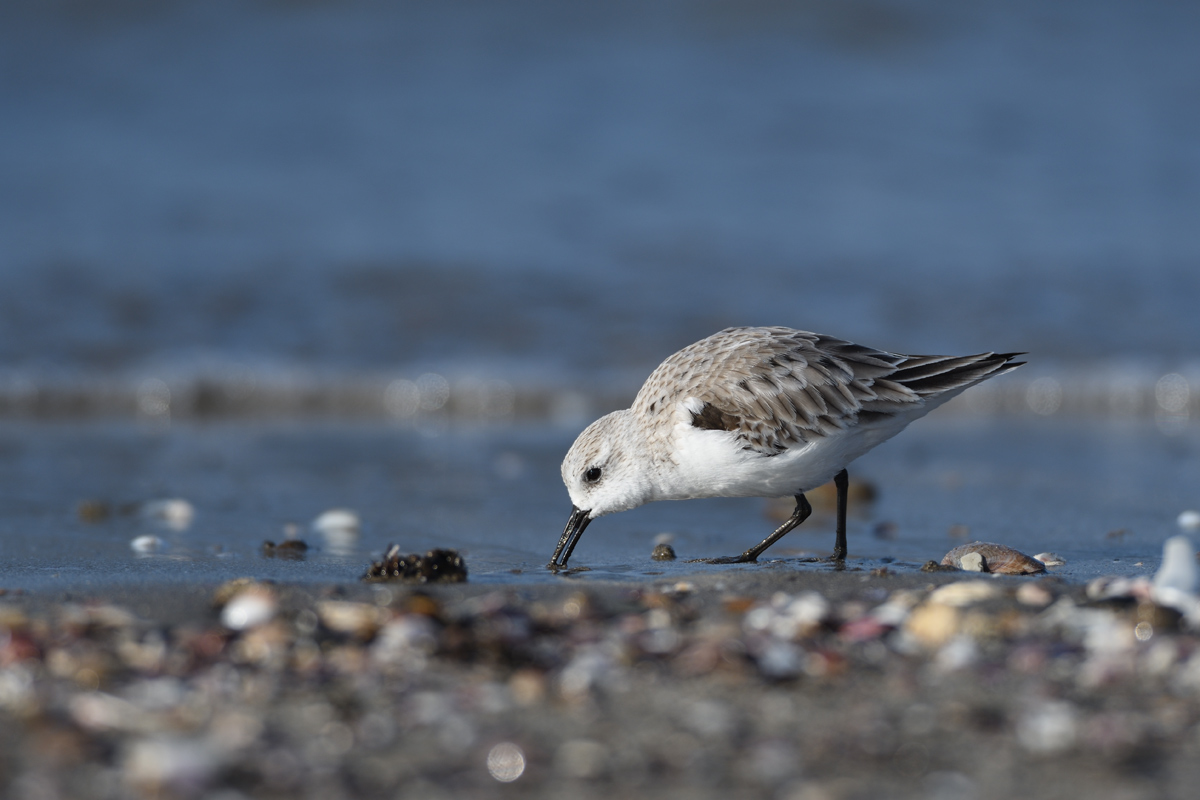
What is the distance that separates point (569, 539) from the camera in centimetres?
467

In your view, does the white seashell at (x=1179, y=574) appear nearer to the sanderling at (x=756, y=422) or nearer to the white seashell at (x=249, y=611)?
the sanderling at (x=756, y=422)

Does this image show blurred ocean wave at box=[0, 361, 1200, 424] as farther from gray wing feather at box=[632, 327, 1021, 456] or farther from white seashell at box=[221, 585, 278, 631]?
white seashell at box=[221, 585, 278, 631]

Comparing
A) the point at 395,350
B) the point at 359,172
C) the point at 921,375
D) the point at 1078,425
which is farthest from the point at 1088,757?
the point at 359,172

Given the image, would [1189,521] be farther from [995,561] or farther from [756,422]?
[756,422]

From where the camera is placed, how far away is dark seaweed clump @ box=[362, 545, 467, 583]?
13.0ft

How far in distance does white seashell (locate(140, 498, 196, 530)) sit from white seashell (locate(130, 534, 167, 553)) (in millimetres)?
364

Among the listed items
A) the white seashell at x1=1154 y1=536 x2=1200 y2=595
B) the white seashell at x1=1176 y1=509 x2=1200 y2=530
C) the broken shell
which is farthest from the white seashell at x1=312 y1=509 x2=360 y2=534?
the white seashell at x1=1176 y1=509 x2=1200 y2=530

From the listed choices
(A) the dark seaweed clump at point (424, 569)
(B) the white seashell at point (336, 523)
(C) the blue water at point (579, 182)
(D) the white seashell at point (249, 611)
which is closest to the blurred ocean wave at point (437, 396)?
(C) the blue water at point (579, 182)

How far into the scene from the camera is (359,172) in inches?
530

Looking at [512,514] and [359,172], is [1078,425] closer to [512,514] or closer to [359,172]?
[512,514]

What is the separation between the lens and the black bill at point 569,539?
15.0ft

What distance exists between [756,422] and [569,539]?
2.76 ft

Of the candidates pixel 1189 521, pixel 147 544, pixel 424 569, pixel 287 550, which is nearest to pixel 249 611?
pixel 424 569

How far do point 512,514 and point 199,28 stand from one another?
1273 cm
